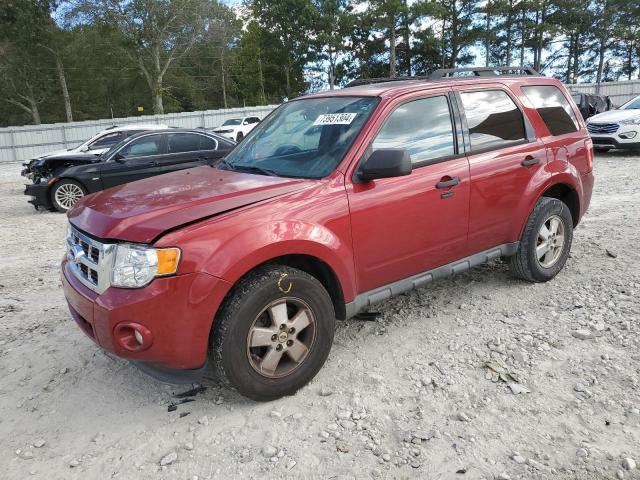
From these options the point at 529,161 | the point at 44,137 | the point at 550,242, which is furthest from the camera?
the point at 44,137

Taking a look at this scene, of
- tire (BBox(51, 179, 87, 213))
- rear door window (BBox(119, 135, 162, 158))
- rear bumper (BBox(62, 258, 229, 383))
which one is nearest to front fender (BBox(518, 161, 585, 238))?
rear bumper (BBox(62, 258, 229, 383))

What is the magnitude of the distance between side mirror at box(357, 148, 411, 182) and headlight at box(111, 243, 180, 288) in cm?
128

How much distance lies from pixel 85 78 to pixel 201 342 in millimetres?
54990

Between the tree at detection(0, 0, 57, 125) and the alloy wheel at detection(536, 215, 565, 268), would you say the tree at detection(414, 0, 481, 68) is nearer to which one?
the tree at detection(0, 0, 57, 125)

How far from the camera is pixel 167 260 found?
2580 mm

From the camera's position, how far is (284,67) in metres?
54.3

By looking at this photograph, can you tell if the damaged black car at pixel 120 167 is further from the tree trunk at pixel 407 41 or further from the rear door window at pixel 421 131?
the tree trunk at pixel 407 41

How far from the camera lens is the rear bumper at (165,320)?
8.47 feet

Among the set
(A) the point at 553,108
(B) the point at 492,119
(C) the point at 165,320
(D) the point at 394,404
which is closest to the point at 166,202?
(C) the point at 165,320

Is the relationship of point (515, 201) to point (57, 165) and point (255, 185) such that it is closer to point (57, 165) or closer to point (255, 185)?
point (255, 185)

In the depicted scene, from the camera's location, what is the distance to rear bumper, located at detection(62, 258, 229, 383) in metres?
2.58

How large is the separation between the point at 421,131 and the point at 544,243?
1.72 metres

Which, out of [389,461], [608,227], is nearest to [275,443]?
[389,461]

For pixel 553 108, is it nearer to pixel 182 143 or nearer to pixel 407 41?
pixel 182 143
